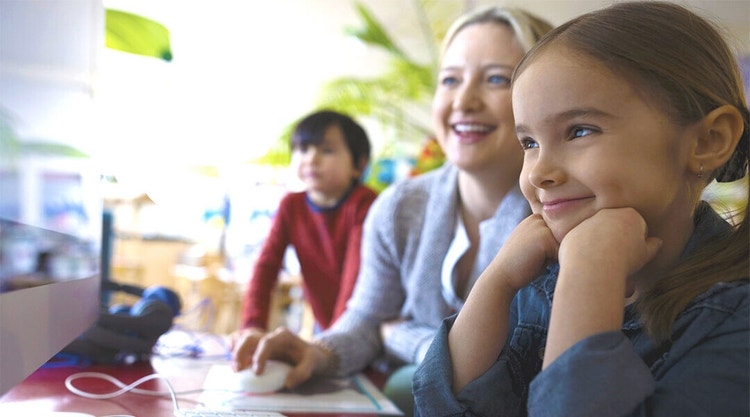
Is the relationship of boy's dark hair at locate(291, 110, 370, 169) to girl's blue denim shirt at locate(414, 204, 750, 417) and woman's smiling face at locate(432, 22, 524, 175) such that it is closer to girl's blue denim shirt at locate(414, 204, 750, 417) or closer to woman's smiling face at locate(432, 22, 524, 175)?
woman's smiling face at locate(432, 22, 524, 175)

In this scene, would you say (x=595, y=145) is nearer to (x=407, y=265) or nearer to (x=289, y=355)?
(x=289, y=355)

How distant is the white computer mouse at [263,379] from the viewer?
0.84 m

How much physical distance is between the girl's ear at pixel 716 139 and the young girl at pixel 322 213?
1.00 m

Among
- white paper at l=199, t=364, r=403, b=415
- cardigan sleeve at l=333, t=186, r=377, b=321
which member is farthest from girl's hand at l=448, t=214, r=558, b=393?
cardigan sleeve at l=333, t=186, r=377, b=321

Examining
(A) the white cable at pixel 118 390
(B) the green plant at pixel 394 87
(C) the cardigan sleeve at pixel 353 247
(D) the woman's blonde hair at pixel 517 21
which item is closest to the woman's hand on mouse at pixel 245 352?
(A) the white cable at pixel 118 390

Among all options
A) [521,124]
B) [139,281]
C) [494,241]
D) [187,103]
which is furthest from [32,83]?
[187,103]

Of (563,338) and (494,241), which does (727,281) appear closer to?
(563,338)

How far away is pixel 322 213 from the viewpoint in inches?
69.6

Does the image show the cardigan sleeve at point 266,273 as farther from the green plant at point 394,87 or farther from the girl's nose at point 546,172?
the green plant at point 394,87

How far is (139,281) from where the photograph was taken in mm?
5105

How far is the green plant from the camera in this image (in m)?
2.92

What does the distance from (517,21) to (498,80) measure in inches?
4.0

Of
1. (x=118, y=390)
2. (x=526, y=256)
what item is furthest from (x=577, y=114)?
(x=118, y=390)

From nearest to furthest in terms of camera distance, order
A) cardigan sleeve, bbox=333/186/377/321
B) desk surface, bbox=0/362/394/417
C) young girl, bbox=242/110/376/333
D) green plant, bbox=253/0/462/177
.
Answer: desk surface, bbox=0/362/394/417 → cardigan sleeve, bbox=333/186/377/321 → young girl, bbox=242/110/376/333 → green plant, bbox=253/0/462/177
